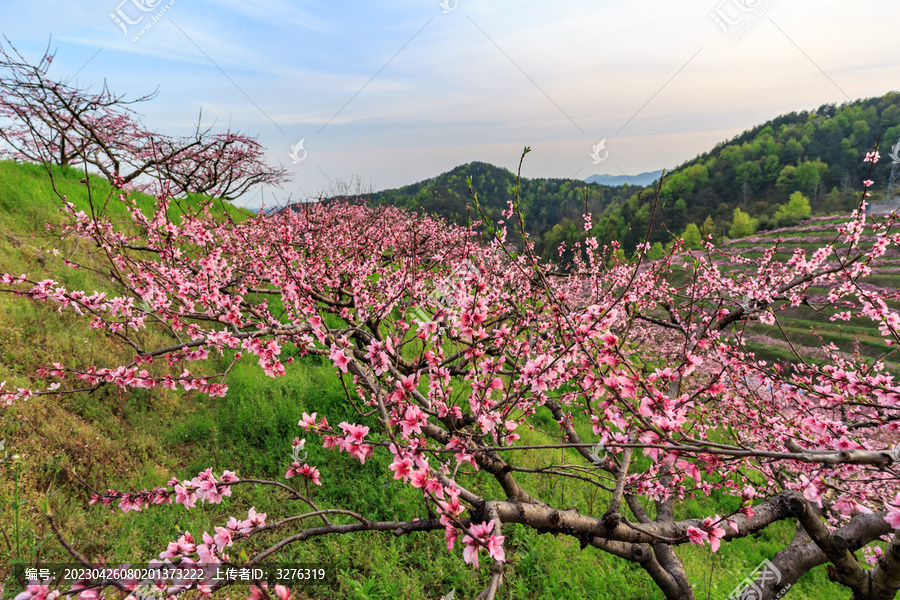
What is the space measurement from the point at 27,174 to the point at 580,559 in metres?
16.5

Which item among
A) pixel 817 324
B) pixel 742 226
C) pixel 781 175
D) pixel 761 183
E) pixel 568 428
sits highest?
pixel 781 175

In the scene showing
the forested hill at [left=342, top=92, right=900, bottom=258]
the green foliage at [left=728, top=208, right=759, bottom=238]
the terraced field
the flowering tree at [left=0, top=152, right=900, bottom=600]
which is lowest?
the terraced field

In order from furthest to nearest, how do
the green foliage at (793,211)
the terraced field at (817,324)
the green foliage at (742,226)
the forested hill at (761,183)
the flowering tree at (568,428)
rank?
the forested hill at (761,183) < the green foliage at (742,226) < the green foliage at (793,211) < the terraced field at (817,324) < the flowering tree at (568,428)

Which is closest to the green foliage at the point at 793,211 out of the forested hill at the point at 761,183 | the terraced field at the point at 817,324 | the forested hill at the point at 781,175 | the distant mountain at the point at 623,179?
the forested hill at the point at 761,183

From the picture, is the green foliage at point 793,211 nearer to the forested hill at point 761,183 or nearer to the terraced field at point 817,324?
the forested hill at point 761,183

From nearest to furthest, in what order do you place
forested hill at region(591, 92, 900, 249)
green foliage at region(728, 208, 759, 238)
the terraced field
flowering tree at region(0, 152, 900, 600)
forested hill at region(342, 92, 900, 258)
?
flowering tree at region(0, 152, 900, 600) < the terraced field < green foliage at region(728, 208, 759, 238) < forested hill at region(342, 92, 900, 258) < forested hill at region(591, 92, 900, 249)

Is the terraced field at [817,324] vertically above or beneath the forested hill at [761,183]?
beneath

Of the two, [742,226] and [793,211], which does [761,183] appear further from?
[742,226]

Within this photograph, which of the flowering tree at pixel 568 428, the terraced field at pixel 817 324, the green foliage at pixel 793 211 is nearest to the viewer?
the flowering tree at pixel 568 428

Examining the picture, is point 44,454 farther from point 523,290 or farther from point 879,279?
point 879,279

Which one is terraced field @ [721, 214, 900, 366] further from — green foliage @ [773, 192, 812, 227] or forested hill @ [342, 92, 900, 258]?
forested hill @ [342, 92, 900, 258]

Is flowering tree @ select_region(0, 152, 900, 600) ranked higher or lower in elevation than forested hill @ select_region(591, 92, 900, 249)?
lower

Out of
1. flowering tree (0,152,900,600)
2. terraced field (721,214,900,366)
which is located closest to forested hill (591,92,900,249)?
terraced field (721,214,900,366)

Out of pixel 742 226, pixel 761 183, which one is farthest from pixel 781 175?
pixel 742 226
